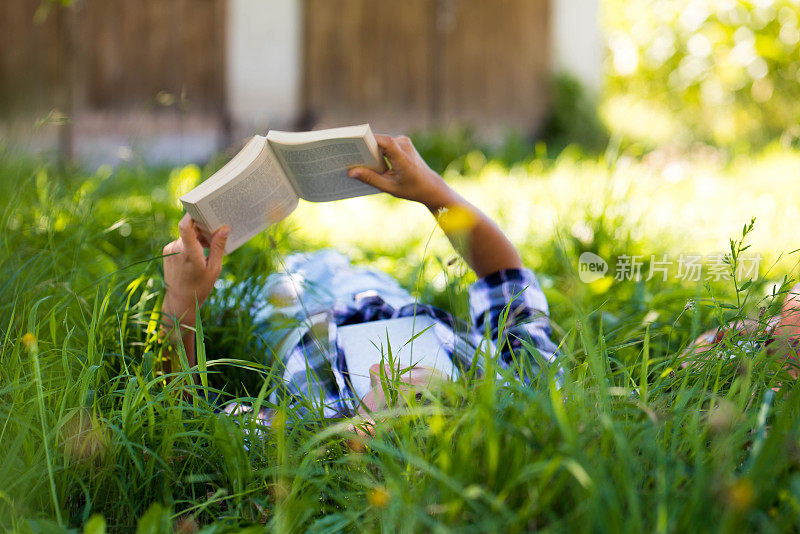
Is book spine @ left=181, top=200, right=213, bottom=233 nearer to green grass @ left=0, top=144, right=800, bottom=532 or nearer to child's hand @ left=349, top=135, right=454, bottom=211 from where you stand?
green grass @ left=0, top=144, right=800, bottom=532

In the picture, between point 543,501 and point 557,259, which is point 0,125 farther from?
point 543,501

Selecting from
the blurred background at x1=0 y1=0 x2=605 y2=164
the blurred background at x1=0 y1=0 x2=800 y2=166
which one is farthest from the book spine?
the blurred background at x1=0 y1=0 x2=605 y2=164

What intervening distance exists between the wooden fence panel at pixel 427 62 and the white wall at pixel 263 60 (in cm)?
17

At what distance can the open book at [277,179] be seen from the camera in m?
1.50

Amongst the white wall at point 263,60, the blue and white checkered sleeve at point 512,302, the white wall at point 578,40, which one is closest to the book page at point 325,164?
the blue and white checkered sleeve at point 512,302

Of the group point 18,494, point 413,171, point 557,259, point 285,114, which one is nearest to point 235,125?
point 285,114

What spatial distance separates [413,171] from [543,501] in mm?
959

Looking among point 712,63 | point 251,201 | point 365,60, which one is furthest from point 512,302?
point 712,63

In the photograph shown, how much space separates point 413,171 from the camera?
1.67m

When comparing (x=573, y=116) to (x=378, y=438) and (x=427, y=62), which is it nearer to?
(x=427, y=62)

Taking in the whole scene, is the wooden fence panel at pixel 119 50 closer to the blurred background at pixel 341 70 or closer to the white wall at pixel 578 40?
the blurred background at pixel 341 70

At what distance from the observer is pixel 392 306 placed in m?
1.99

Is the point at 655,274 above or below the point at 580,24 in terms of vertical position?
below

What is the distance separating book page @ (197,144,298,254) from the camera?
1.51 m
